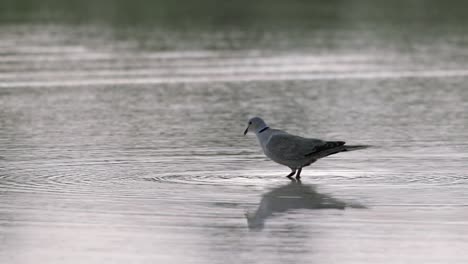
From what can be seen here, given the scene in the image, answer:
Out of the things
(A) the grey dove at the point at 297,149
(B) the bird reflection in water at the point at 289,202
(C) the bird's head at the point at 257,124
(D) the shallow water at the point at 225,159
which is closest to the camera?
(D) the shallow water at the point at 225,159

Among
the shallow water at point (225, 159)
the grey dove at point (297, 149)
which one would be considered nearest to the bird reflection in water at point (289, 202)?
the shallow water at point (225, 159)

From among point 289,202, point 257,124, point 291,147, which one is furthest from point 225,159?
point 289,202

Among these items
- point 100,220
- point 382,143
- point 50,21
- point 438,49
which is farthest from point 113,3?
point 100,220

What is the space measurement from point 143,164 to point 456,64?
14557 mm

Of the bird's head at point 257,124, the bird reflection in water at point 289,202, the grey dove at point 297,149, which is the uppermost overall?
the bird's head at point 257,124

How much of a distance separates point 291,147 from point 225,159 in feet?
4.43

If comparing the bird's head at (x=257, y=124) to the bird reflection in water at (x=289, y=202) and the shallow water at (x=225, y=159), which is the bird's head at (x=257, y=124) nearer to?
the shallow water at (x=225, y=159)

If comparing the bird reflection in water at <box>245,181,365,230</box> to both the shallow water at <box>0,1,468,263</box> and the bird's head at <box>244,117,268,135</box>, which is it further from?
the bird's head at <box>244,117,268,135</box>

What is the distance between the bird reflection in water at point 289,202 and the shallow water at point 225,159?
24mm

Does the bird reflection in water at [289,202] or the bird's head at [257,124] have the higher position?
the bird's head at [257,124]

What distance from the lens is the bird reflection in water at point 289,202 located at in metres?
11.3

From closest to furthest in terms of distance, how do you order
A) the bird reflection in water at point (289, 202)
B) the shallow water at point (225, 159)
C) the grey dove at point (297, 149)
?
the shallow water at point (225, 159)
the bird reflection in water at point (289, 202)
the grey dove at point (297, 149)

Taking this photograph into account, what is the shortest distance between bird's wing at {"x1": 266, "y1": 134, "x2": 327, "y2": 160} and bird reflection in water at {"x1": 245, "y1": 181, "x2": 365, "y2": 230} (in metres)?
0.57

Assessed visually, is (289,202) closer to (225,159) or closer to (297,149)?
(297,149)
